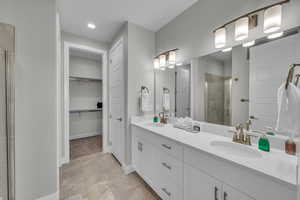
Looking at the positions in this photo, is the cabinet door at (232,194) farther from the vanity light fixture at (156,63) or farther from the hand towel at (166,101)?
the vanity light fixture at (156,63)

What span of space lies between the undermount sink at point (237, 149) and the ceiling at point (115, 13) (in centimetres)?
189

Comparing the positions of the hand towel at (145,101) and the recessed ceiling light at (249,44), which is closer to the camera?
the recessed ceiling light at (249,44)

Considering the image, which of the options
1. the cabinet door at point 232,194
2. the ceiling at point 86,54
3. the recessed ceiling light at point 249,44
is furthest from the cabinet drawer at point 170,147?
the ceiling at point 86,54

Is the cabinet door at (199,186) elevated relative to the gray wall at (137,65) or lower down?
lower down

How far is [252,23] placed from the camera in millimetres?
1154

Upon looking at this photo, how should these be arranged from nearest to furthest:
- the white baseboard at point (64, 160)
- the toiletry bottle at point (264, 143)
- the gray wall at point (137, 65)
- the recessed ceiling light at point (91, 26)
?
the toiletry bottle at point (264, 143)
the gray wall at point (137, 65)
the recessed ceiling light at point (91, 26)
the white baseboard at point (64, 160)

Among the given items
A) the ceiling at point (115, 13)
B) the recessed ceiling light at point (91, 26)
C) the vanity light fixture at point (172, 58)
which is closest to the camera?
the ceiling at point (115, 13)

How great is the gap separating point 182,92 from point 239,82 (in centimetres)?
82

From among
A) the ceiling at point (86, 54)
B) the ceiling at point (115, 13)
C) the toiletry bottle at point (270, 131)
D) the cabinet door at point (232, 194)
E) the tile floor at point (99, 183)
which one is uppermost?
the ceiling at point (115, 13)

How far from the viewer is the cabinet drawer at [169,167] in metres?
1.18

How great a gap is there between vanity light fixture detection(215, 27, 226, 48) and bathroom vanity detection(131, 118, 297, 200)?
3.16ft

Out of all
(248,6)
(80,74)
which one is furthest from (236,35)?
(80,74)

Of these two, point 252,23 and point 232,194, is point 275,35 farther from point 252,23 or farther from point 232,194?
point 232,194

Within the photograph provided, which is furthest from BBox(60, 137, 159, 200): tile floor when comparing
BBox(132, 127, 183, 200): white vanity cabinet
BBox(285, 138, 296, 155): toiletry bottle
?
BBox(285, 138, 296, 155): toiletry bottle
